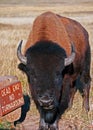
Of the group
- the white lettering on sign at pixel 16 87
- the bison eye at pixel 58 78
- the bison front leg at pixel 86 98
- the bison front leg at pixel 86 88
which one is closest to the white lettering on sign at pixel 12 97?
the white lettering on sign at pixel 16 87

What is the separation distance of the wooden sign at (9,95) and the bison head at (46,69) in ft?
2.04

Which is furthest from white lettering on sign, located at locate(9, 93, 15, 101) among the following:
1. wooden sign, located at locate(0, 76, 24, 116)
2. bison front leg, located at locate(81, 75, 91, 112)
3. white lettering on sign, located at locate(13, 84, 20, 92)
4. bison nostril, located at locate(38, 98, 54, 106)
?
bison front leg, located at locate(81, 75, 91, 112)

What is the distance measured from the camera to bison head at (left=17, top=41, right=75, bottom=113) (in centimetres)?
666

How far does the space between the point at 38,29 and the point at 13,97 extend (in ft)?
4.41

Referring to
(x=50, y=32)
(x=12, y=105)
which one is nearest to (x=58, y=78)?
(x=50, y=32)

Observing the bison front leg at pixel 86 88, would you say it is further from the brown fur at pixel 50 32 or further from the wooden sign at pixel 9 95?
the wooden sign at pixel 9 95

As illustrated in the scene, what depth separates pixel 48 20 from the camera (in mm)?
8141

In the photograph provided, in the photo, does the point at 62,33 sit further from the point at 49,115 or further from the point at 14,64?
the point at 14,64

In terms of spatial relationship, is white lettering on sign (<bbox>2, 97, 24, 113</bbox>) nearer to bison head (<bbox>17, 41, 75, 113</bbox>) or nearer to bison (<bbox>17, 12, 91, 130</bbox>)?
bison (<bbox>17, 12, 91, 130</bbox>)

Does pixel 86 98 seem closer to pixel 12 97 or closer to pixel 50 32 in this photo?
pixel 12 97

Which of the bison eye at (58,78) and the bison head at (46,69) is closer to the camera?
the bison head at (46,69)

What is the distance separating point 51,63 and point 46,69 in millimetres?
149

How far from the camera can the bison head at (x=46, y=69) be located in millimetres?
6664

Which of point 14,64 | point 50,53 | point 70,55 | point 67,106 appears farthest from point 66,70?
point 14,64
